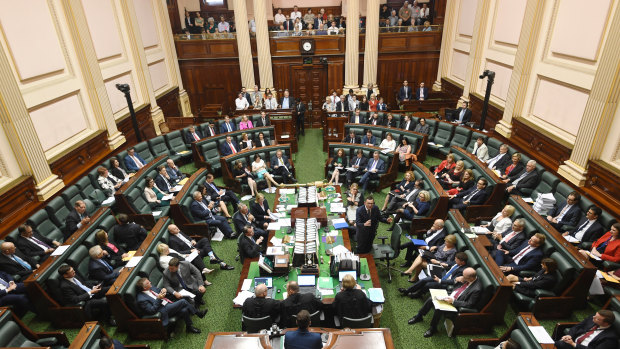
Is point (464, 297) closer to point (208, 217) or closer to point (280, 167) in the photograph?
point (208, 217)

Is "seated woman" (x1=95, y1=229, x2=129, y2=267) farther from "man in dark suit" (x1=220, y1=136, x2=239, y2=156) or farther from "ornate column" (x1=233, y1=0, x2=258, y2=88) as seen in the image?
"ornate column" (x1=233, y1=0, x2=258, y2=88)

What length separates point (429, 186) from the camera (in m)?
7.25

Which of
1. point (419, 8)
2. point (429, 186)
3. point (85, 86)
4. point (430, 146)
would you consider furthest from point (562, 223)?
point (419, 8)

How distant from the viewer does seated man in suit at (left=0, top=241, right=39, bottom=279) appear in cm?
525

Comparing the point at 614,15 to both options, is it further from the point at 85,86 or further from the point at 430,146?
the point at 85,86

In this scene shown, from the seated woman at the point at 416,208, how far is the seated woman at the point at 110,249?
201 inches

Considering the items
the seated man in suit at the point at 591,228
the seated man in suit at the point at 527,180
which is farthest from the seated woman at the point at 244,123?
the seated man in suit at the point at 591,228

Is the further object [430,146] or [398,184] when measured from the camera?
[430,146]

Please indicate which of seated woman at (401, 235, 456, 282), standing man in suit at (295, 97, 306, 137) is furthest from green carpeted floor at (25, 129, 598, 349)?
standing man in suit at (295, 97, 306, 137)

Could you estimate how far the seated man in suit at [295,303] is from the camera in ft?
14.5

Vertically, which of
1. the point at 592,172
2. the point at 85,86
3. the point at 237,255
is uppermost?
the point at 85,86

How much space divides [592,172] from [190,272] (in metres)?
7.36

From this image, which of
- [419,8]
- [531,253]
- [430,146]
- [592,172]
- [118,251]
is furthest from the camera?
[419,8]

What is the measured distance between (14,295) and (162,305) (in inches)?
86.6
